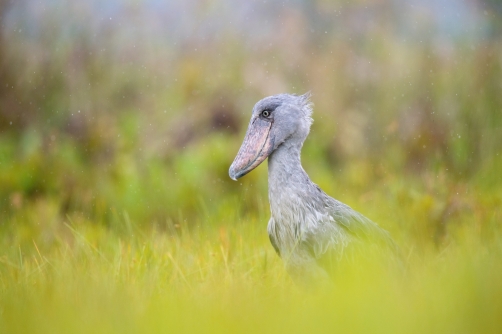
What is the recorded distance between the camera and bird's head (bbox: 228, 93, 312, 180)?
2816mm

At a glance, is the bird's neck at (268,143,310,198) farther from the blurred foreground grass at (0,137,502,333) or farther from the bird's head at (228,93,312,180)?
the blurred foreground grass at (0,137,502,333)

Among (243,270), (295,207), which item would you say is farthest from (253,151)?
(243,270)

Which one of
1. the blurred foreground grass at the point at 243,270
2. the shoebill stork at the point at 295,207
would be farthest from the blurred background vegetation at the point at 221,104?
the shoebill stork at the point at 295,207

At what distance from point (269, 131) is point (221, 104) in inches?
118

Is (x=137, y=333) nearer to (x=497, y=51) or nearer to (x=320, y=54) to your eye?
(x=497, y=51)

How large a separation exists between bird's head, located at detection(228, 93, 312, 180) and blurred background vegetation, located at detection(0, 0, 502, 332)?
3.91ft

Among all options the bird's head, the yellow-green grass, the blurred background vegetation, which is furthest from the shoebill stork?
the blurred background vegetation

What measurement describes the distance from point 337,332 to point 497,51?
3.68 metres

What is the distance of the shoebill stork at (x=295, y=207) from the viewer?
270 centimetres

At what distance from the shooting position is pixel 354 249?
2.73m

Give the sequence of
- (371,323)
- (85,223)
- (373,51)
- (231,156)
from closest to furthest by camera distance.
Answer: (371,323) < (85,223) < (231,156) < (373,51)

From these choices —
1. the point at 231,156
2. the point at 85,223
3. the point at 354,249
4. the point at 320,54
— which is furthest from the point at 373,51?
the point at 354,249

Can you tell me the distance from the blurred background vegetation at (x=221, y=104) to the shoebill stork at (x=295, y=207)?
3.73 feet

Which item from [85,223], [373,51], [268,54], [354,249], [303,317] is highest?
[373,51]
